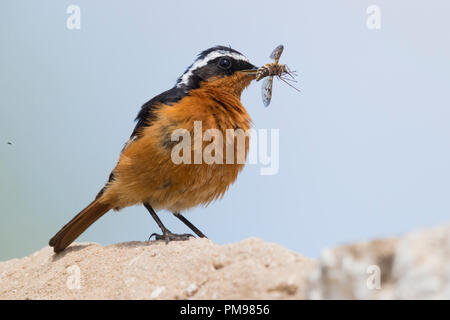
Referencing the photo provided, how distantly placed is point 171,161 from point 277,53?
2.45m

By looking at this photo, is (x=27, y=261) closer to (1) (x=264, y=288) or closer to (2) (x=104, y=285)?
(2) (x=104, y=285)

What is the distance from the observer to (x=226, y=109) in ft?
19.9

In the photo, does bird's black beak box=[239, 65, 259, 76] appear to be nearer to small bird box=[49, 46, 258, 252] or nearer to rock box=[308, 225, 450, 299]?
small bird box=[49, 46, 258, 252]

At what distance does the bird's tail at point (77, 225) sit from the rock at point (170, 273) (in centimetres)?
23

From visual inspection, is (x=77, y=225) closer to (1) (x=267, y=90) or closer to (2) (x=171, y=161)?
(2) (x=171, y=161)

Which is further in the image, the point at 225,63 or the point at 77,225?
→ the point at 225,63

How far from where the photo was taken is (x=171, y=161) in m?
5.56

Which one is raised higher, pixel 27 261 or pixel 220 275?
pixel 220 275

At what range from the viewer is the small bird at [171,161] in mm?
5652

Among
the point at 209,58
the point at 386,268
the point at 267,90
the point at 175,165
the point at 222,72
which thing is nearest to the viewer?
the point at 386,268

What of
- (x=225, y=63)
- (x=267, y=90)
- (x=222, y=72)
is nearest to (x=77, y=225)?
(x=222, y=72)

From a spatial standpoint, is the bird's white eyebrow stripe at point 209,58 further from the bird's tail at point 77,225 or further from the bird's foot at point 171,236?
the bird's foot at point 171,236

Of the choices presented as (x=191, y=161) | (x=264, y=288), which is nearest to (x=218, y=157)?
(x=191, y=161)
